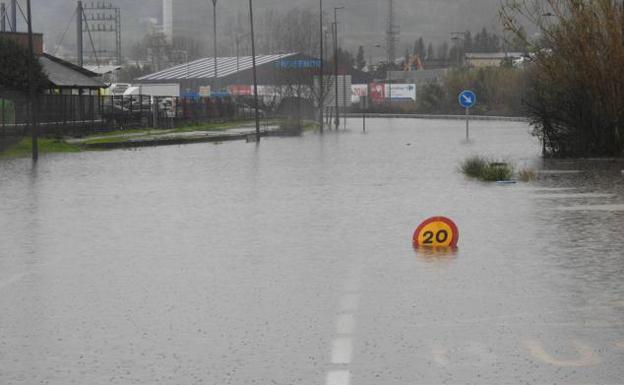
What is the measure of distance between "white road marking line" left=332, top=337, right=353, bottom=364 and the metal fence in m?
40.0

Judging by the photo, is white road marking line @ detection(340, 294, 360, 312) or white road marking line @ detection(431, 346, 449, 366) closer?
white road marking line @ detection(431, 346, 449, 366)

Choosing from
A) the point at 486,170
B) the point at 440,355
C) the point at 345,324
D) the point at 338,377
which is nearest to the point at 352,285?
the point at 345,324

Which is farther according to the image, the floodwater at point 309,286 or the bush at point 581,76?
the bush at point 581,76

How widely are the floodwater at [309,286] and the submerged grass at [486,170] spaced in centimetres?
144

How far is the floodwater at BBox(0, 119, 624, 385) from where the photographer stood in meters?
8.73

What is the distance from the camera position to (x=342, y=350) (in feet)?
30.2

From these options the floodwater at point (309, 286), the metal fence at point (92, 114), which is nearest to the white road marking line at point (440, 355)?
the floodwater at point (309, 286)

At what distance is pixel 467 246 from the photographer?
51.8 feet

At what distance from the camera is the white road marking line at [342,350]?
29.0 ft

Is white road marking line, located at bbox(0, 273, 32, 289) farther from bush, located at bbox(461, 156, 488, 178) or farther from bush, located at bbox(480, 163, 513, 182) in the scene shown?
bush, located at bbox(461, 156, 488, 178)

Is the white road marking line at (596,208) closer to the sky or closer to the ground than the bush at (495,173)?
closer to the ground

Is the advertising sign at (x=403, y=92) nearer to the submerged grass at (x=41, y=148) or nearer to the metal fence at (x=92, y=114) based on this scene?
the metal fence at (x=92, y=114)

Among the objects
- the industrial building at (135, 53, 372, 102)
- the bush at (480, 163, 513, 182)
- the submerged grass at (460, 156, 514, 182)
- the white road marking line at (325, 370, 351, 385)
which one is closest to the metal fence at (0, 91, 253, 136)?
the submerged grass at (460, 156, 514, 182)

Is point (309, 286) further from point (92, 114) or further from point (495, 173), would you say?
point (92, 114)
